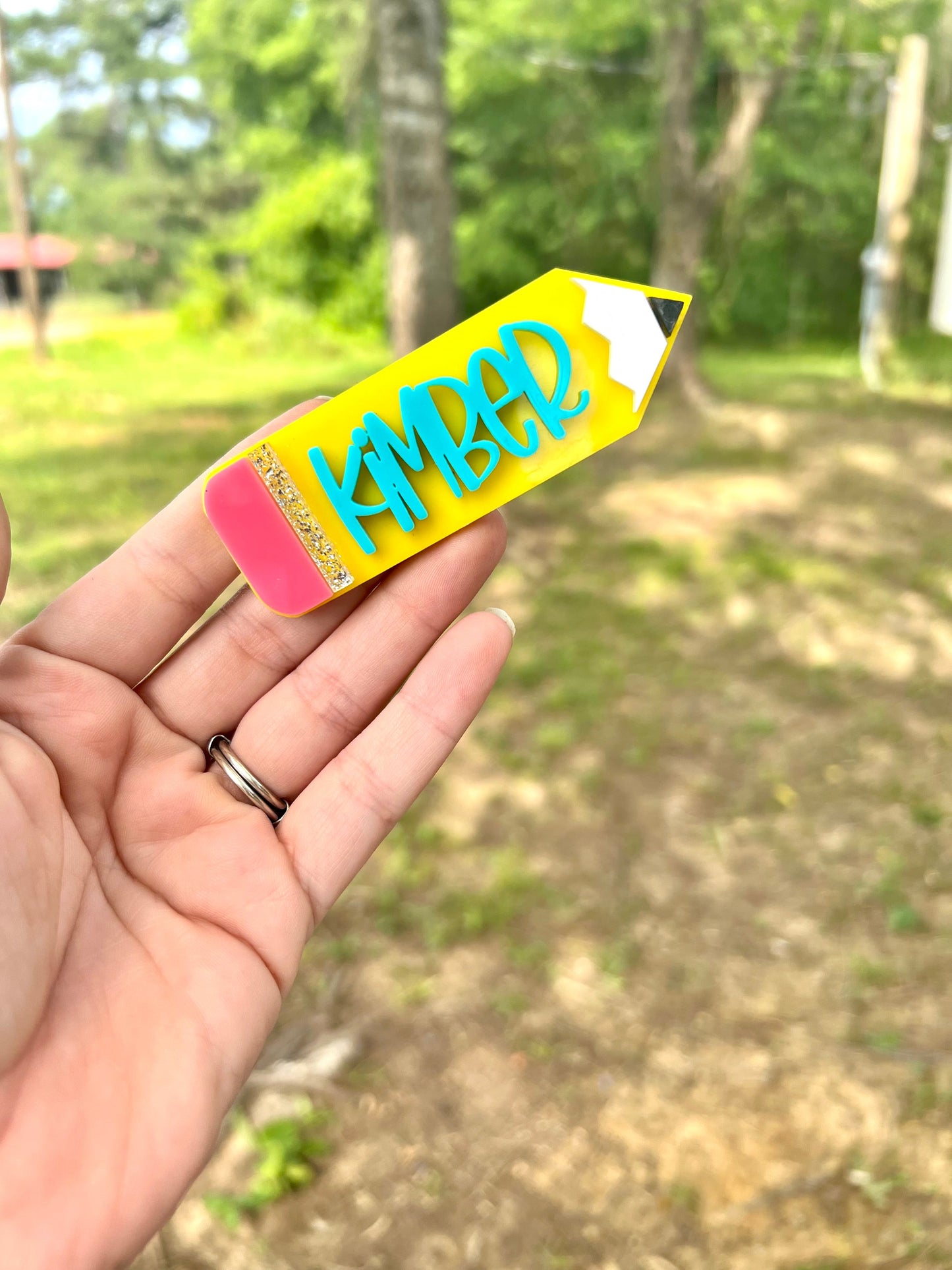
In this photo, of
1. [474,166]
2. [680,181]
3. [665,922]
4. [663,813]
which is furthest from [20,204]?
[665,922]

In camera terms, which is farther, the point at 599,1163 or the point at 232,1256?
the point at 599,1163

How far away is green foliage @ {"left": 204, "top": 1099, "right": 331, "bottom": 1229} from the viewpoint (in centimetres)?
191

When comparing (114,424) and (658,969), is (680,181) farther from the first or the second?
(658,969)

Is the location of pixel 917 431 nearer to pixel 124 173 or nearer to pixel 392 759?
pixel 392 759

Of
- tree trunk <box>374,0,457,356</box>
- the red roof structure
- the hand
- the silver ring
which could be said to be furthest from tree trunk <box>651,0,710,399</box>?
the red roof structure

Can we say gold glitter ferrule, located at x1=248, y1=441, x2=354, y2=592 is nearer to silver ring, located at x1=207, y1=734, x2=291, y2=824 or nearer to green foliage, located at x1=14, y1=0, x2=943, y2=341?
silver ring, located at x1=207, y1=734, x2=291, y2=824

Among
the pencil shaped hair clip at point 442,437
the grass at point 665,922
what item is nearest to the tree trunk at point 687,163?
the grass at point 665,922

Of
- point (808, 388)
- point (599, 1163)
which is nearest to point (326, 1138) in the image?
point (599, 1163)

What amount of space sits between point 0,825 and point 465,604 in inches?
28.5

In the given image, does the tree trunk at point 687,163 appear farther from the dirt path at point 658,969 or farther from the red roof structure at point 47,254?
the red roof structure at point 47,254

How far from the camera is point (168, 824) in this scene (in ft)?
4.59

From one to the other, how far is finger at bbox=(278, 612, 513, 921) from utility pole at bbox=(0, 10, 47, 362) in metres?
11.2

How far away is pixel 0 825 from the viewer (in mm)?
1157

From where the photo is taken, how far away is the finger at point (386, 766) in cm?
141
